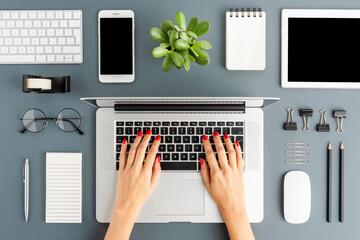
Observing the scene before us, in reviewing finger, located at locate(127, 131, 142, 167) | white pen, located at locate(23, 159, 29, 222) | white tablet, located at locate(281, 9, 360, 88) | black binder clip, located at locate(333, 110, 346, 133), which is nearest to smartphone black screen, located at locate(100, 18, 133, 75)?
finger, located at locate(127, 131, 142, 167)

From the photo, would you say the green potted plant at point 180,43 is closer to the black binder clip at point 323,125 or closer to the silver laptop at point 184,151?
the silver laptop at point 184,151

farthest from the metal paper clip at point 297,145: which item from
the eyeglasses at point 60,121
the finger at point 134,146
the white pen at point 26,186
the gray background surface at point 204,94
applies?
the white pen at point 26,186

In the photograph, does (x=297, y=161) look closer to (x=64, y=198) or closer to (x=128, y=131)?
(x=128, y=131)

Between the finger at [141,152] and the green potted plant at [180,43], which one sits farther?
the finger at [141,152]

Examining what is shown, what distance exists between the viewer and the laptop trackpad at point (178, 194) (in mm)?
989

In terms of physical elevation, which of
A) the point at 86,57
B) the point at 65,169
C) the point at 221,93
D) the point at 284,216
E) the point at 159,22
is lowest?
the point at 284,216

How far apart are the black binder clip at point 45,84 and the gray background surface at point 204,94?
36 mm

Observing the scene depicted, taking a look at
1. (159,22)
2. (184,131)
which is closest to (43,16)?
(159,22)

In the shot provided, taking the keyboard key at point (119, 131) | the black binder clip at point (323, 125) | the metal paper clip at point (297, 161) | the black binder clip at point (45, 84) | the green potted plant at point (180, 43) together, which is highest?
the green potted plant at point (180, 43)

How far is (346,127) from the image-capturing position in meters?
1.04

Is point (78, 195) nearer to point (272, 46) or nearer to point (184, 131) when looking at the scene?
point (184, 131)

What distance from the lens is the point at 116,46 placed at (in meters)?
1.02

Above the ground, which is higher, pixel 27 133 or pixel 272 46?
pixel 272 46

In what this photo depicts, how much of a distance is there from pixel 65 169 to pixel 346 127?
109 cm
